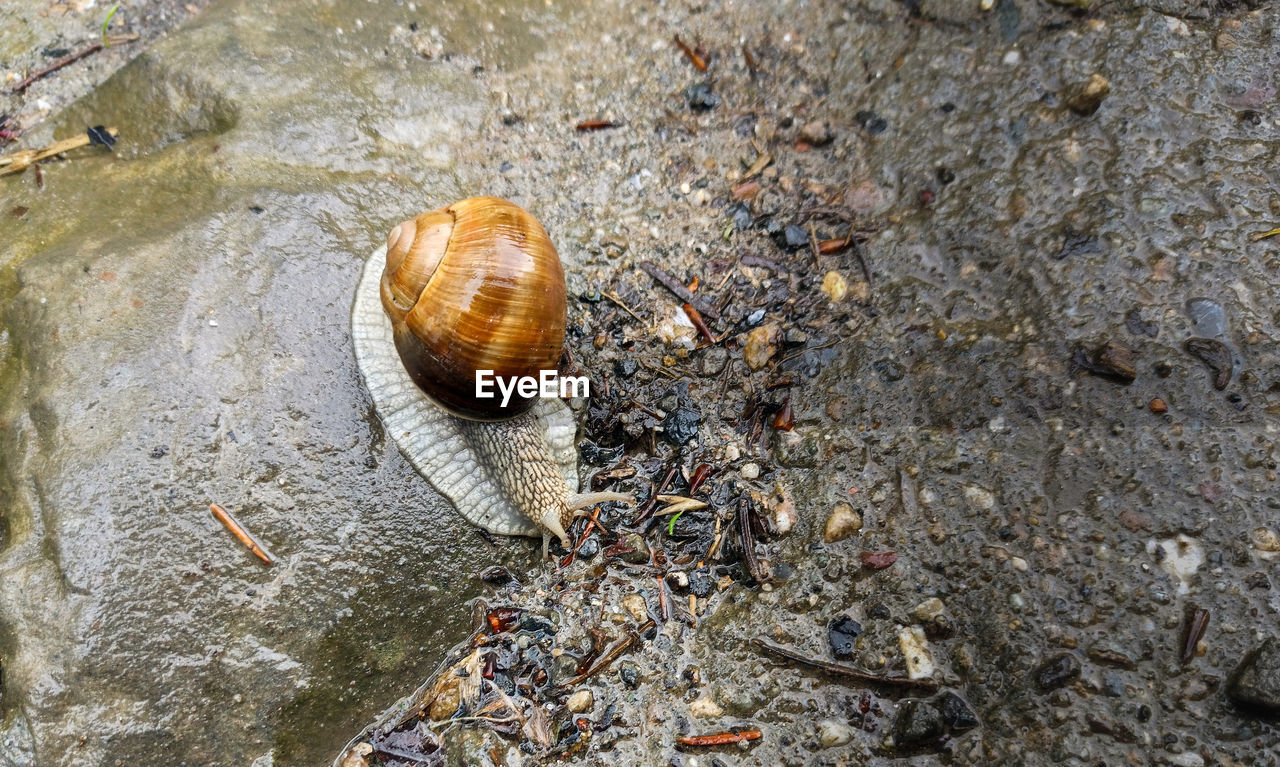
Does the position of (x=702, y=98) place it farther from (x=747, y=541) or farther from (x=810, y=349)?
(x=747, y=541)

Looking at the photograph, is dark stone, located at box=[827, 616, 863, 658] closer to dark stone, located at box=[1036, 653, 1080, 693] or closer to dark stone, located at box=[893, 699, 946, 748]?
dark stone, located at box=[893, 699, 946, 748]

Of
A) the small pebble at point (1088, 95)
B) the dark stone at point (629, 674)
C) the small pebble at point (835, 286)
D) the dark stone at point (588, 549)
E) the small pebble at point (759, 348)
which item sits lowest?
the dark stone at point (629, 674)

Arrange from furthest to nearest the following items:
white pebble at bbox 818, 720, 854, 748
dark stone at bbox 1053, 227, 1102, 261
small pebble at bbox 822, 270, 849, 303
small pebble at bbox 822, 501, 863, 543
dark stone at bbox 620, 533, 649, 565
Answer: small pebble at bbox 822, 270, 849, 303, dark stone at bbox 620, 533, 649, 565, dark stone at bbox 1053, 227, 1102, 261, small pebble at bbox 822, 501, 863, 543, white pebble at bbox 818, 720, 854, 748

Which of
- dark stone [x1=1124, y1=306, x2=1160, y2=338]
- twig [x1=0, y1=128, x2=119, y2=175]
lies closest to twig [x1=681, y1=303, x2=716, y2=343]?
dark stone [x1=1124, y1=306, x2=1160, y2=338]

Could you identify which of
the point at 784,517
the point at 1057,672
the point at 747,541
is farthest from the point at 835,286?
the point at 1057,672

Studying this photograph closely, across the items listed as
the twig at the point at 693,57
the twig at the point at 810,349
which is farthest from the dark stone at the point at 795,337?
the twig at the point at 693,57

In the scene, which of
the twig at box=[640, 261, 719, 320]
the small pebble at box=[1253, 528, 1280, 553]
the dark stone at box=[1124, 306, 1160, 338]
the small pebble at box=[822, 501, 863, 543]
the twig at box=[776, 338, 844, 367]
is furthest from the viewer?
the twig at box=[640, 261, 719, 320]

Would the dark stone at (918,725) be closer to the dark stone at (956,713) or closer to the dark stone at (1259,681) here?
the dark stone at (956,713)
